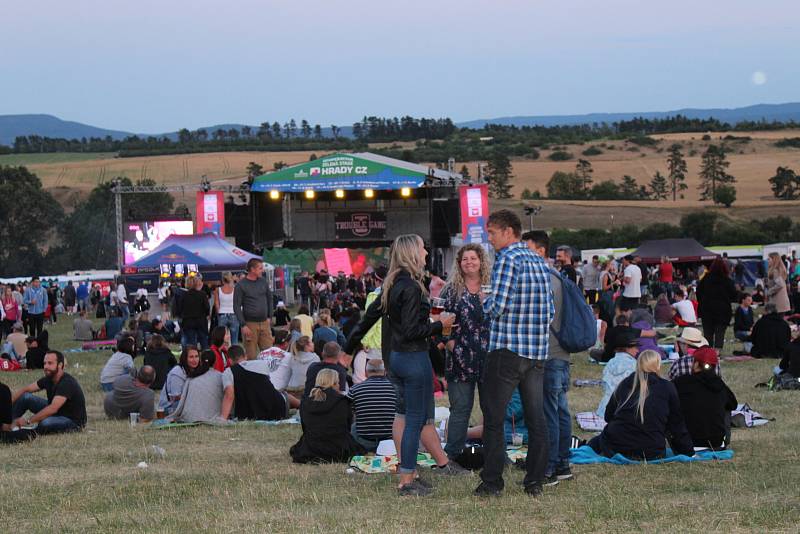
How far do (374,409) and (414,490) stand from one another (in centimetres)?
177

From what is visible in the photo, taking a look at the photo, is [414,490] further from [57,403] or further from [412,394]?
[57,403]

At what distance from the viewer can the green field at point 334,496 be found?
5270mm

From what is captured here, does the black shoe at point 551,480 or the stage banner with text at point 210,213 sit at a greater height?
the stage banner with text at point 210,213

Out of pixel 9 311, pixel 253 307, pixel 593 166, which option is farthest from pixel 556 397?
pixel 593 166

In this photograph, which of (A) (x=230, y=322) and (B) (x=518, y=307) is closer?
(B) (x=518, y=307)

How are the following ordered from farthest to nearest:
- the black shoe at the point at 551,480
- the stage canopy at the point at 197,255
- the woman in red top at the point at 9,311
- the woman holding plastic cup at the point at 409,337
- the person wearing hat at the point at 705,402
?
the stage canopy at the point at 197,255
the woman in red top at the point at 9,311
the person wearing hat at the point at 705,402
the black shoe at the point at 551,480
the woman holding plastic cup at the point at 409,337

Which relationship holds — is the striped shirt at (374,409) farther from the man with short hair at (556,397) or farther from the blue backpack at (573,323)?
the blue backpack at (573,323)

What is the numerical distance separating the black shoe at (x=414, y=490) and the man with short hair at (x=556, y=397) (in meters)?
0.69

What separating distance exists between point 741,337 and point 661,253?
21442 mm

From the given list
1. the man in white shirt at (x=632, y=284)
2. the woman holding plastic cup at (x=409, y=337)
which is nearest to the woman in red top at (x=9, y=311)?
the man in white shirt at (x=632, y=284)

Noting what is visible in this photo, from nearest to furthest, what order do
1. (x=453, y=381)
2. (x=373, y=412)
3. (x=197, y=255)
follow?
(x=453, y=381) < (x=373, y=412) < (x=197, y=255)

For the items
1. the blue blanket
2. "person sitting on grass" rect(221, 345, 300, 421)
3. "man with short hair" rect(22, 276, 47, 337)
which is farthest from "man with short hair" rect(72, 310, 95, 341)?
the blue blanket

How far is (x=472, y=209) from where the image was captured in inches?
1390

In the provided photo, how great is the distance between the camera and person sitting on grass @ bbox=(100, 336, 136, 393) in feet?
37.7
